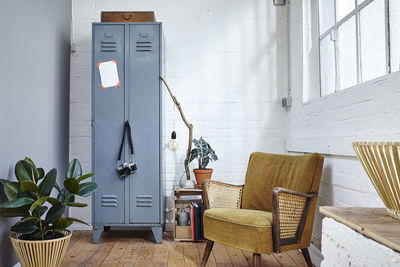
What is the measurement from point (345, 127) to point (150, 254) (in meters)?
1.77

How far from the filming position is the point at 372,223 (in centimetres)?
97

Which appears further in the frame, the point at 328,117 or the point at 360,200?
the point at 328,117

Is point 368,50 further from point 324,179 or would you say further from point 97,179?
point 97,179

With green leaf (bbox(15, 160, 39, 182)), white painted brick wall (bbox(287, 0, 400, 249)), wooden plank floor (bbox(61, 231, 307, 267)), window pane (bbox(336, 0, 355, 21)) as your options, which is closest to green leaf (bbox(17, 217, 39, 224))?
green leaf (bbox(15, 160, 39, 182))

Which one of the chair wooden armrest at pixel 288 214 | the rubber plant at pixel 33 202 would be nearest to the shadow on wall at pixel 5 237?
the rubber plant at pixel 33 202

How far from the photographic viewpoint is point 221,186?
95.3 inches

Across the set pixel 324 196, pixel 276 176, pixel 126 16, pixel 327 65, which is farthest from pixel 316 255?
pixel 126 16

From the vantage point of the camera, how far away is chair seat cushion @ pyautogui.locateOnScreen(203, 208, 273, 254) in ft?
6.11

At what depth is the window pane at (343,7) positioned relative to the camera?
211cm

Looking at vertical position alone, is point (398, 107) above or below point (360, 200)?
above

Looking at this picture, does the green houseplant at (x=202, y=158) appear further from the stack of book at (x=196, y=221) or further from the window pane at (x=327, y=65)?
the window pane at (x=327, y=65)

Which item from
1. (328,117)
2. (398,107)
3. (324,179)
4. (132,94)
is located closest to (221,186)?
(324,179)

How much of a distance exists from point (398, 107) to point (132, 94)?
2038mm

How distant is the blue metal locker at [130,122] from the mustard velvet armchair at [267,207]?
689 millimetres
